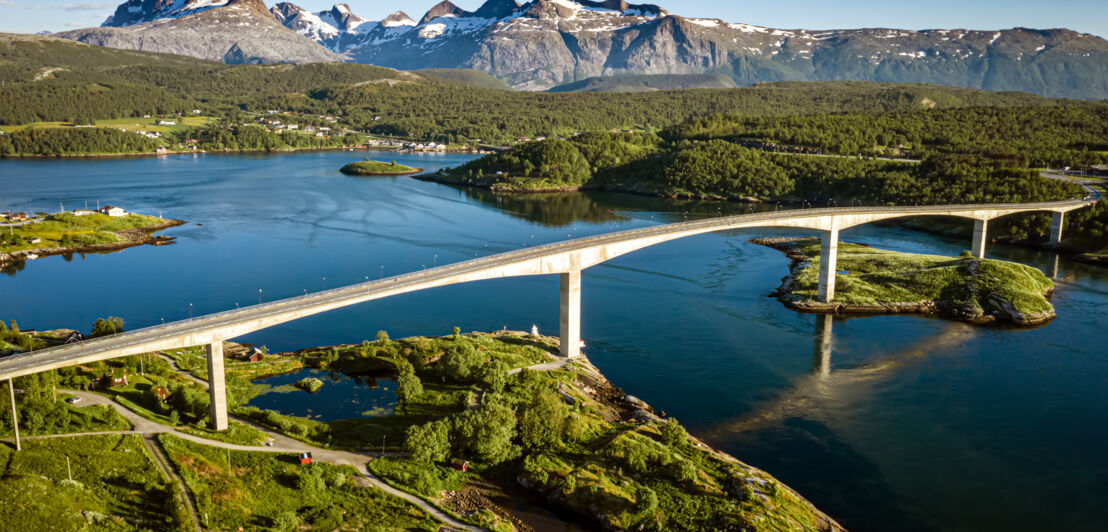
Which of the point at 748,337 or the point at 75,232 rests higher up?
the point at 75,232

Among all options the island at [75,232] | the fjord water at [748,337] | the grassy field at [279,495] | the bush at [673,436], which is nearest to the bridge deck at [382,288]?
the grassy field at [279,495]

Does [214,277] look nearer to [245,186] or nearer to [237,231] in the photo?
Result: [237,231]

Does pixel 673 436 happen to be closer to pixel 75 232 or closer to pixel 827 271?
pixel 827 271

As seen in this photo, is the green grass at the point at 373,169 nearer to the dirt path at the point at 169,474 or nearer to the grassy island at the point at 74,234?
the grassy island at the point at 74,234

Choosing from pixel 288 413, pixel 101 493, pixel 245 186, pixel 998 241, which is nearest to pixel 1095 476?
pixel 288 413

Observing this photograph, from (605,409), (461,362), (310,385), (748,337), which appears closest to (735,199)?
(748,337)
